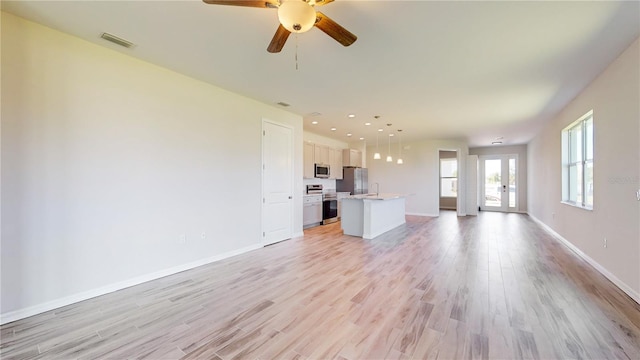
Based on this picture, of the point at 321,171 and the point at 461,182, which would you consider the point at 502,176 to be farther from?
the point at 321,171

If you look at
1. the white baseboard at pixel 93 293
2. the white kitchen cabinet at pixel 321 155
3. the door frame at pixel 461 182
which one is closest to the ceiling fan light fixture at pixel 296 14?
the white baseboard at pixel 93 293

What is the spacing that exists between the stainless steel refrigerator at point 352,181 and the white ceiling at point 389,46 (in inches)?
151

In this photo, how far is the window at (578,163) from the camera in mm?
3938

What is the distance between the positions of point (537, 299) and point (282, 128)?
14.8 feet

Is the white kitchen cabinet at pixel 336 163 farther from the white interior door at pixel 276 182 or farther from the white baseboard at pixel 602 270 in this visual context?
the white baseboard at pixel 602 270

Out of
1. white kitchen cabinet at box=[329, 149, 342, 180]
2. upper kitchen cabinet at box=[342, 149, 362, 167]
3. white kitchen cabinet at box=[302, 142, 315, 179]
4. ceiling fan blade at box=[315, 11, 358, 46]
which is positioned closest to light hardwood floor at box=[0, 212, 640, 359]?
ceiling fan blade at box=[315, 11, 358, 46]

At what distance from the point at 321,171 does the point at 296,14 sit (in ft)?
18.7

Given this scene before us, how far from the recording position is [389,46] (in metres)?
2.73

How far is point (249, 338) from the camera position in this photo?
202 cm

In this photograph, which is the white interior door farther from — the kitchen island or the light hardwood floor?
the kitchen island

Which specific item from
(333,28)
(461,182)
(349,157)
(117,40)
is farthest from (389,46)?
(461,182)

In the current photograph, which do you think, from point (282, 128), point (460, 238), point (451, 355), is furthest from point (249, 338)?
point (460, 238)

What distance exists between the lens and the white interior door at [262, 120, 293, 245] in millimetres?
4734

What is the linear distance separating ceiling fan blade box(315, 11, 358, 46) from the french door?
10319 millimetres
